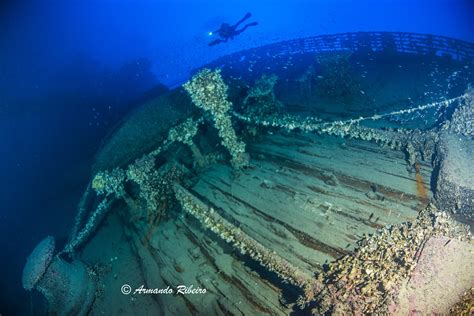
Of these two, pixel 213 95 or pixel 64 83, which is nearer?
pixel 213 95

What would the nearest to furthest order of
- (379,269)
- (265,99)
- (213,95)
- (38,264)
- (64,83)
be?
(379,269) → (38,264) → (213,95) → (265,99) → (64,83)

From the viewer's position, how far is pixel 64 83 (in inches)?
1128

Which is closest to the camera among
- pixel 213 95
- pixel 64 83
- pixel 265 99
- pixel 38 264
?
pixel 38 264

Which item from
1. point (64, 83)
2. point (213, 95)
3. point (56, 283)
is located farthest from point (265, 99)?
point (64, 83)

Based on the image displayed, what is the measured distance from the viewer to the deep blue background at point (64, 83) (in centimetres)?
1268

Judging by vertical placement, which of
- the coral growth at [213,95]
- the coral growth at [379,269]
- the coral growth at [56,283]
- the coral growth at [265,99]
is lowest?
the coral growth at [56,283]

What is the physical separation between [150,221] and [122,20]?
274 ft

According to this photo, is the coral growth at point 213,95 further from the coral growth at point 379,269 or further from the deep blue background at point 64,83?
the deep blue background at point 64,83

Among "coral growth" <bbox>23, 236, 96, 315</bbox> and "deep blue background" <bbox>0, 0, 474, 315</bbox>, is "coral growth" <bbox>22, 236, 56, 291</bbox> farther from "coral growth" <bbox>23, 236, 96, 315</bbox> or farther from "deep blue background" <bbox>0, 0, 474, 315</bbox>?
"deep blue background" <bbox>0, 0, 474, 315</bbox>

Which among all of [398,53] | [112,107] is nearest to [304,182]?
[398,53]

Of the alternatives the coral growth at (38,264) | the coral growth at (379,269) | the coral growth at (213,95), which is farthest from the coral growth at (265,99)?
the coral growth at (38,264)

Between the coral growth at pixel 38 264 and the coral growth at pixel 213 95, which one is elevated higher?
the coral growth at pixel 213 95

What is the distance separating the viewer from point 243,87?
30.6ft

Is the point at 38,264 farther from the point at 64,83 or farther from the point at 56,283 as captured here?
the point at 64,83
